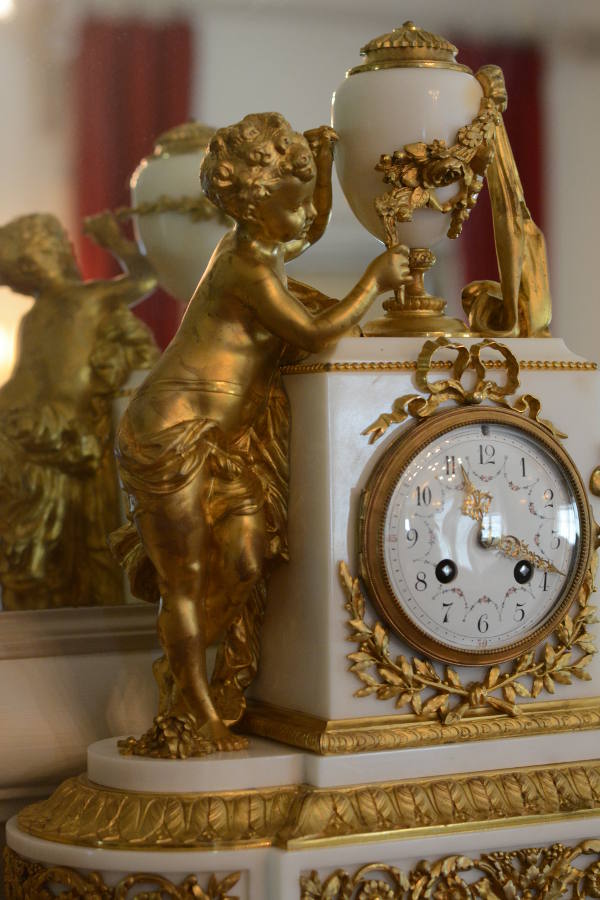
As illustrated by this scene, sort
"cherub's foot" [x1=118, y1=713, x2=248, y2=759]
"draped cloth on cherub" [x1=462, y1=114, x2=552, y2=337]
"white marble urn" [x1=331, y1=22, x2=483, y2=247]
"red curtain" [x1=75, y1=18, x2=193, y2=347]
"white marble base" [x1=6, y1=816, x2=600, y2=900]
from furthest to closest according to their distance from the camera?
"red curtain" [x1=75, y1=18, x2=193, y2=347] < "draped cloth on cherub" [x1=462, y1=114, x2=552, y2=337] < "white marble urn" [x1=331, y1=22, x2=483, y2=247] < "cherub's foot" [x1=118, y1=713, x2=248, y2=759] < "white marble base" [x1=6, y1=816, x2=600, y2=900]

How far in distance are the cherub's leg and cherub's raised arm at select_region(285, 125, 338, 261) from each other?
0.42m

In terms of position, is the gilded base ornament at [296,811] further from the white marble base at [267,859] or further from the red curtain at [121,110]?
the red curtain at [121,110]

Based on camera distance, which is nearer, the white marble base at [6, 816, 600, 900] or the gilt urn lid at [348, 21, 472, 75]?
the white marble base at [6, 816, 600, 900]

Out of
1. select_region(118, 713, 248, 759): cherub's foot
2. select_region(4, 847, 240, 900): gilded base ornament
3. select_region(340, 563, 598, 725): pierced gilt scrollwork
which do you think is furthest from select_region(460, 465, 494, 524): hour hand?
select_region(4, 847, 240, 900): gilded base ornament

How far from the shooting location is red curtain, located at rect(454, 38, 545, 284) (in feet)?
10.9

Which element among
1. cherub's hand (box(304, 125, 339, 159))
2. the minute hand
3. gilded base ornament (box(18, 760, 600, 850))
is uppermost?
cherub's hand (box(304, 125, 339, 159))

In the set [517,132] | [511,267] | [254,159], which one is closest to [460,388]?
[511,267]

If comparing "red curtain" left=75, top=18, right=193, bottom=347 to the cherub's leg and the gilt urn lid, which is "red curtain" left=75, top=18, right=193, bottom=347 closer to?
the gilt urn lid

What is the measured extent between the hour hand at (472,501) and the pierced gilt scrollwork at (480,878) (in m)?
0.41

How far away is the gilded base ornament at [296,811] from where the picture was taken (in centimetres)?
199

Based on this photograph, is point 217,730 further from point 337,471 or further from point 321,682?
point 337,471

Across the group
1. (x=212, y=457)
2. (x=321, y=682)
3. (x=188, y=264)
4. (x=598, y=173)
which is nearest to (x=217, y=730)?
(x=321, y=682)

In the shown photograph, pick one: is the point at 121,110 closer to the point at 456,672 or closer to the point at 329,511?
the point at 329,511

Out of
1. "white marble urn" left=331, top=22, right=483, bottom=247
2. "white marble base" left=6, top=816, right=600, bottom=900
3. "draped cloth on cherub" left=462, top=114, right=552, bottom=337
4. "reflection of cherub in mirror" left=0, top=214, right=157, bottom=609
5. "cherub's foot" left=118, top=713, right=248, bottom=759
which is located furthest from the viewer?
"reflection of cherub in mirror" left=0, top=214, right=157, bottom=609
